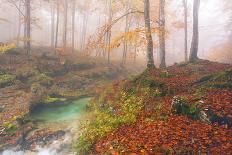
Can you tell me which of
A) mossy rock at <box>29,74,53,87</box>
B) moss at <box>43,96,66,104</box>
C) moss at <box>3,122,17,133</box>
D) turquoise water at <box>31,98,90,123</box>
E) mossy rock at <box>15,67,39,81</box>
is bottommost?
moss at <box>3,122,17,133</box>

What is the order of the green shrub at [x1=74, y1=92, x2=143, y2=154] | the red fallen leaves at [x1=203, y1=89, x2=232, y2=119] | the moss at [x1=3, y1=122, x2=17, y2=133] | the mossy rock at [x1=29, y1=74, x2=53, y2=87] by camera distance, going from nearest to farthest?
1. the red fallen leaves at [x1=203, y1=89, x2=232, y2=119]
2. the green shrub at [x1=74, y1=92, x2=143, y2=154]
3. the moss at [x1=3, y1=122, x2=17, y2=133]
4. the mossy rock at [x1=29, y1=74, x2=53, y2=87]

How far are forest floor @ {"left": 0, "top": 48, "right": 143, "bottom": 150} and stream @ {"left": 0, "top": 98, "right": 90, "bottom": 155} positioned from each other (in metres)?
0.79

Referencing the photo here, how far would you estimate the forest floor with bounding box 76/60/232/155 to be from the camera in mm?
7746

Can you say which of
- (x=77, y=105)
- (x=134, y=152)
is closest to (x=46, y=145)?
(x=134, y=152)

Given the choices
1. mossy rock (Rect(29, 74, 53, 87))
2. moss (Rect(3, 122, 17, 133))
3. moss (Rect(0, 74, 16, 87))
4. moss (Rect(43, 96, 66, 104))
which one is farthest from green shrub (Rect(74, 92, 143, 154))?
mossy rock (Rect(29, 74, 53, 87))

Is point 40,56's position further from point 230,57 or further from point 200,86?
point 230,57

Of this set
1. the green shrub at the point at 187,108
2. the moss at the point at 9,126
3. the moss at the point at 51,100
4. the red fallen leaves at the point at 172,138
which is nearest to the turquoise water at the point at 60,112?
the moss at the point at 51,100

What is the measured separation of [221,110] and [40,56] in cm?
2184

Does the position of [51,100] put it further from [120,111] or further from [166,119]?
[166,119]

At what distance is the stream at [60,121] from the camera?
1103 centimetres

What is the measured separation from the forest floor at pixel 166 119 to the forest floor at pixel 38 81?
14.3 ft

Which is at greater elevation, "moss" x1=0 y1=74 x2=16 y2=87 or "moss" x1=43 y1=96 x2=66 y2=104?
"moss" x1=0 y1=74 x2=16 y2=87

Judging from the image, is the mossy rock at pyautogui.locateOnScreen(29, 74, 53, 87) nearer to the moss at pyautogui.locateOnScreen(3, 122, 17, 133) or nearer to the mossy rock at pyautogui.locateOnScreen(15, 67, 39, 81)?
the mossy rock at pyautogui.locateOnScreen(15, 67, 39, 81)

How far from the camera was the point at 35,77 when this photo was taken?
74.4ft
